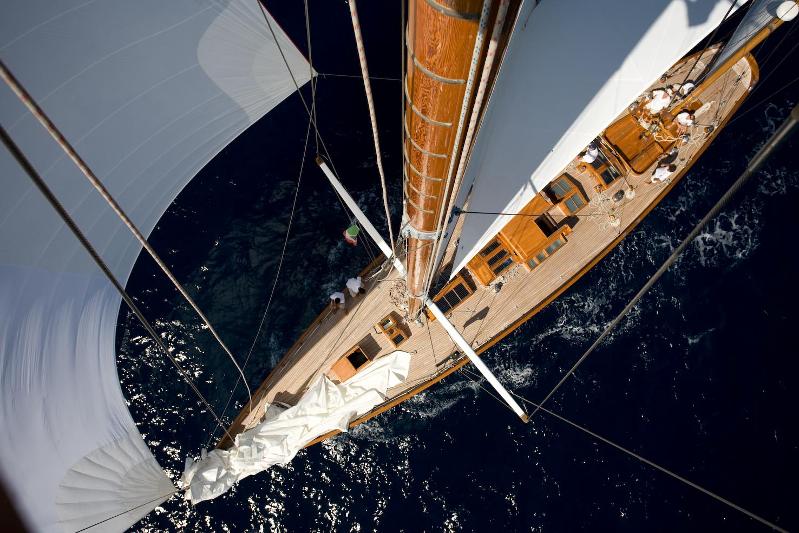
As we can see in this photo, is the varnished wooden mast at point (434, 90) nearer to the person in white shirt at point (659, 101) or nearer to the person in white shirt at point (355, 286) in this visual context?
the person in white shirt at point (355, 286)

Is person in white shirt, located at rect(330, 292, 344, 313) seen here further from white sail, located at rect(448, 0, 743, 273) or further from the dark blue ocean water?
white sail, located at rect(448, 0, 743, 273)

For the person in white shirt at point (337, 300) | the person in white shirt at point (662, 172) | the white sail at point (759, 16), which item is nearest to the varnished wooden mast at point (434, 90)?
the person in white shirt at point (337, 300)

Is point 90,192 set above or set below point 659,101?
above

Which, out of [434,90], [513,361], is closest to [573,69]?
[434,90]

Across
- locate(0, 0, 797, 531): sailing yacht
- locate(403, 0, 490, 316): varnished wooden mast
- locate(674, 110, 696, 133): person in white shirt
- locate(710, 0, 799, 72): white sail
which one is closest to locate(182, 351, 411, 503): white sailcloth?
locate(0, 0, 797, 531): sailing yacht

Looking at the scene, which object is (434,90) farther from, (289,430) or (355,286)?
(289,430)

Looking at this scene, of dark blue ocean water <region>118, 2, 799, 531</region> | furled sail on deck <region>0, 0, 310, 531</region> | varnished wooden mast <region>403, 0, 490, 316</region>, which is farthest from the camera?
dark blue ocean water <region>118, 2, 799, 531</region>
